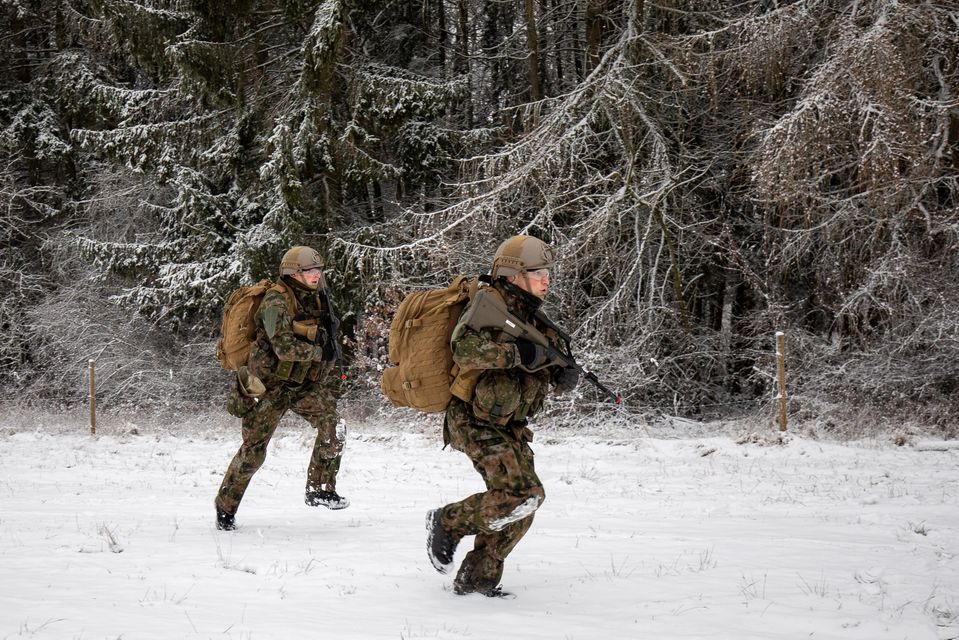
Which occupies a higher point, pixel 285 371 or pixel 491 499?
pixel 285 371

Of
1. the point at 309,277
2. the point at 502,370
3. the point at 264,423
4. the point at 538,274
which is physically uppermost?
the point at 538,274

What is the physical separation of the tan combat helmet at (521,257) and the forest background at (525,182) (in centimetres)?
868

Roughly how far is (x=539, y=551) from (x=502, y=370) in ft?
6.39

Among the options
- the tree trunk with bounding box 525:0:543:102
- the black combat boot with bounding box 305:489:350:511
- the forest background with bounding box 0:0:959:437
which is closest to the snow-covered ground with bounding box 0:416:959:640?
the black combat boot with bounding box 305:489:350:511

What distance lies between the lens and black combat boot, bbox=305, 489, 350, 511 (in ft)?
23.8

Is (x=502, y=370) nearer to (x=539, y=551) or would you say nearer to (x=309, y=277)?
(x=539, y=551)

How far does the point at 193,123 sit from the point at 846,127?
1461 cm

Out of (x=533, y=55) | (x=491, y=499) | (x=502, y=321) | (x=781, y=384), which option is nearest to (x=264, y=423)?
(x=491, y=499)

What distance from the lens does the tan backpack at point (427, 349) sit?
4566 millimetres

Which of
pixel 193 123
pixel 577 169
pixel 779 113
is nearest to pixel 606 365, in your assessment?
pixel 577 169

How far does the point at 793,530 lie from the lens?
254 inches

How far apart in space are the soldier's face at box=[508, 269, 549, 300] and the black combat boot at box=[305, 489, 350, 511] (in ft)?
11.4

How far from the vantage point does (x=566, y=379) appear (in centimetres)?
456

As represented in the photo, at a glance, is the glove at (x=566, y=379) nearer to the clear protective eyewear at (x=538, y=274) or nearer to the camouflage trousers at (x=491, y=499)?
the camouflage trousers at (x=491, y=499)
